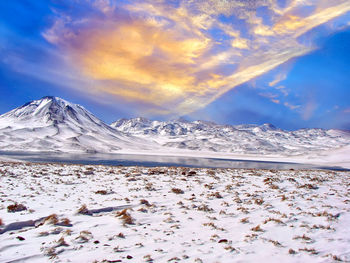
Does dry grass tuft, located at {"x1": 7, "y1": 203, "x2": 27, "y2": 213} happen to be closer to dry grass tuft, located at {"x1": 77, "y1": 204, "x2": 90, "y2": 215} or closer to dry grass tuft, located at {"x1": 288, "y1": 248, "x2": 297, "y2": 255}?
dry grass tuft, located at {"x1": 77, "y1": 204, "x2": 90, "y2": 215}

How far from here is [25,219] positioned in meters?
8.98

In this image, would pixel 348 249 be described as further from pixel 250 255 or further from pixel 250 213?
pixel 250 213

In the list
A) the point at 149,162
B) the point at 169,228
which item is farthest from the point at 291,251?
the point at 149,162

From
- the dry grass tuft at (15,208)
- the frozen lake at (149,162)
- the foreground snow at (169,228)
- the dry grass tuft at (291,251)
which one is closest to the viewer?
the foreground snow at (169,228)

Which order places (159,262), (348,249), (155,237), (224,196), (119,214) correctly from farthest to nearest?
(224,196), (119,214), (155,237), (348,249), (159,262)

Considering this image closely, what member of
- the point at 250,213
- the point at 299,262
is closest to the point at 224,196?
the point at 250,213

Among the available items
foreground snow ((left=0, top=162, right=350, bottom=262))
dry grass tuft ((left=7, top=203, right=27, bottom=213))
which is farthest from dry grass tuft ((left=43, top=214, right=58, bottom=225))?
dry grass tuft ((left=7, top=203, right=27, bottom=213))

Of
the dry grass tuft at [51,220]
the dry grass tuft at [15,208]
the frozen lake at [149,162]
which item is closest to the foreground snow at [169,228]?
the dry grass tuft at [51,220]


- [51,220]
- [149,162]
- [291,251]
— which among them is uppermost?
[149,162]

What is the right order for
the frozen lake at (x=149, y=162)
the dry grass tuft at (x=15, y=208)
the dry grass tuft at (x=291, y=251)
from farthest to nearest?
1. the frozen lake at (x=149, y=162)
2. the dry grass tuft at (x=15, y=208)
3. the dry grass tuft at (x=291, y=251)

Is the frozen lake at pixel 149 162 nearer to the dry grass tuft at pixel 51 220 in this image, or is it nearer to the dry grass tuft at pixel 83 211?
the dry grass tuft at pixel 83 211

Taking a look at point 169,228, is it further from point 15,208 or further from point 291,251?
point 15,208

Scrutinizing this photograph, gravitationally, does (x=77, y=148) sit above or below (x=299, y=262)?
above

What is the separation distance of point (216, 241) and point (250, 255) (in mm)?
1199
